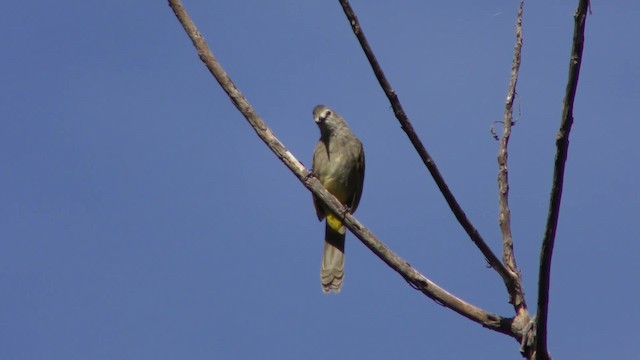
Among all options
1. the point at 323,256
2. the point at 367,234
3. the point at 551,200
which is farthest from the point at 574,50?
the point at 323,256

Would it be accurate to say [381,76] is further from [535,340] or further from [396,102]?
[535,340]

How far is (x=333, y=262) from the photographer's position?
8766 millimetres

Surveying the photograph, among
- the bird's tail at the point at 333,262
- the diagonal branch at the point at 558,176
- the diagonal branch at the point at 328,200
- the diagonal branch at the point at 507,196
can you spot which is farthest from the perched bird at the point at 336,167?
the diagonal branch at the point at 558,176

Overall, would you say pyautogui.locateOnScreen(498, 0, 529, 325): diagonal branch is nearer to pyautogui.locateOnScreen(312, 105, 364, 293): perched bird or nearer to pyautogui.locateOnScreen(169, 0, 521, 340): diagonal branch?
pyautogui.locateOnScreen(169, 0, 521, 340): diagonal branch

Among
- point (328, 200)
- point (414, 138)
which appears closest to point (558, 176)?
point (414, 138)

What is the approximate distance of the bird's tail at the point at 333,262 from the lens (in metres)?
8.67

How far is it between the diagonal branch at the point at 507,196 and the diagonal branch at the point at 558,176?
1.39ft

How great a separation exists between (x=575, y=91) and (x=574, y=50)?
0.56 ft

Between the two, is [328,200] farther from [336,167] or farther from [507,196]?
[336,167]

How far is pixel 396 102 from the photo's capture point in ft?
14.5

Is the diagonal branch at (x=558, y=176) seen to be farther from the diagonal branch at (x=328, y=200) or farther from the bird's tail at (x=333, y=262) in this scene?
the bird's tail at (x=333, y=262)

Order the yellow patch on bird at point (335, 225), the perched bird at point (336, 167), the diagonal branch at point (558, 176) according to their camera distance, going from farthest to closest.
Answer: the perched bird at point (336, 167) < the yellow patch on bird at point (335, 225) < the diagonal branch at point (558, 176)

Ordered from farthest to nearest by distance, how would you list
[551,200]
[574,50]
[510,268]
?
[510,268]
[551,200]
[574,50]

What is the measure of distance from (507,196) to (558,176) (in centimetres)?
121
